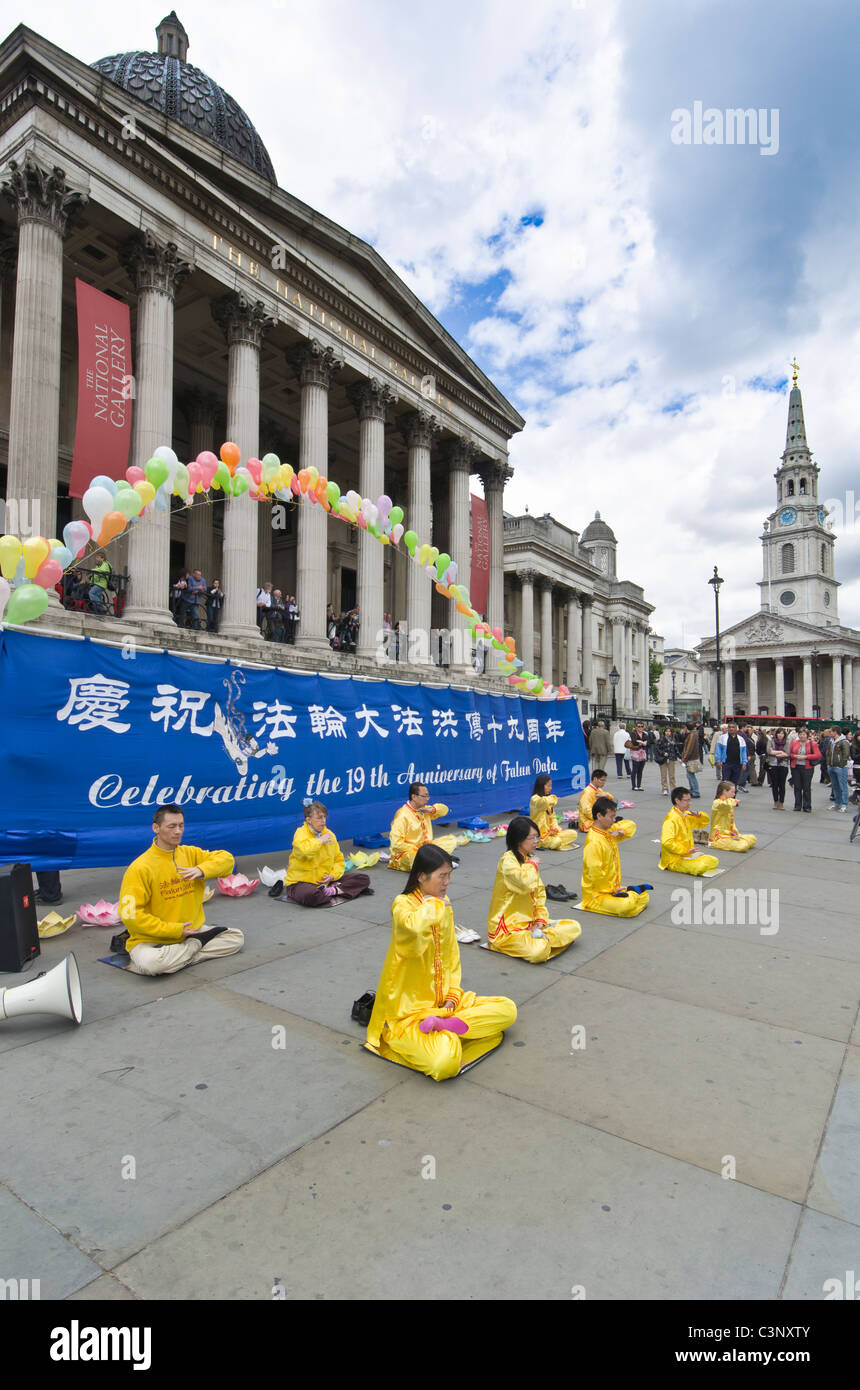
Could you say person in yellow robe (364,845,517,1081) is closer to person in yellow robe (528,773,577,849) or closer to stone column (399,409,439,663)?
person in yellow robe (528,773,577,849)

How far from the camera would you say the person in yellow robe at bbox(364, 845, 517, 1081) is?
407 cm

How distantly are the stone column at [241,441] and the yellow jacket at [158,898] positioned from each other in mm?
13067

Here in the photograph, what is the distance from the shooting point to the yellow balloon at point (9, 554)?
7152 millimetres

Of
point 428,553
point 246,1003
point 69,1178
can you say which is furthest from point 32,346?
point 69,1178

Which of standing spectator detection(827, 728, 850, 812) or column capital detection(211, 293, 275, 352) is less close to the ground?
column capital detection(211, 293, 275, 352)

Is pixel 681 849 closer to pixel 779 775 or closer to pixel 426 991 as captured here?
pixel 426 991

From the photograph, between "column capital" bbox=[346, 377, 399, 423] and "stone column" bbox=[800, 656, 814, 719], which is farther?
"stone column" bbox=[800, 656, 814, 719]

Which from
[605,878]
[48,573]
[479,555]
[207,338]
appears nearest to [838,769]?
[605,878]

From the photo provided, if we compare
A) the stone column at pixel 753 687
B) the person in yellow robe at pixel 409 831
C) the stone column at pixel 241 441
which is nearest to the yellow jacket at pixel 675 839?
the person in yellow robe at pixel 409 831

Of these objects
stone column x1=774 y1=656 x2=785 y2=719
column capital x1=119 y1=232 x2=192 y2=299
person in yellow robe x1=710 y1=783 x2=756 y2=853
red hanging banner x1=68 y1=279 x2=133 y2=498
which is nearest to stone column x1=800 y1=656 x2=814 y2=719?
stone column x1=774 y1=656 x2=785 y2=719

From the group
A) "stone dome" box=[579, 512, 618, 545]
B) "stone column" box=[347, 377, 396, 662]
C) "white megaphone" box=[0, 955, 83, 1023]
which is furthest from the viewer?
"stone dome" box=[579, 512, 618, 545]

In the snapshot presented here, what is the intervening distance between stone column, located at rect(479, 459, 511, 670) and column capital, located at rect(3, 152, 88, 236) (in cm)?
1845

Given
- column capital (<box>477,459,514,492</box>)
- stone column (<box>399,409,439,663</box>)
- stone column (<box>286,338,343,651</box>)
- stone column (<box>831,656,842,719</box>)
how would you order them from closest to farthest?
stone column (<box>286,338,343,651</box>)
stone column (<box>399,409,439,663</box>)
column capital (<box>477,459,514,492</box>)
stone column (<box>831,656,842,719</box>)

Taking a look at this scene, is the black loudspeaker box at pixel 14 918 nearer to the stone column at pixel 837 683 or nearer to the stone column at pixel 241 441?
the stone column at pixel 241 441
